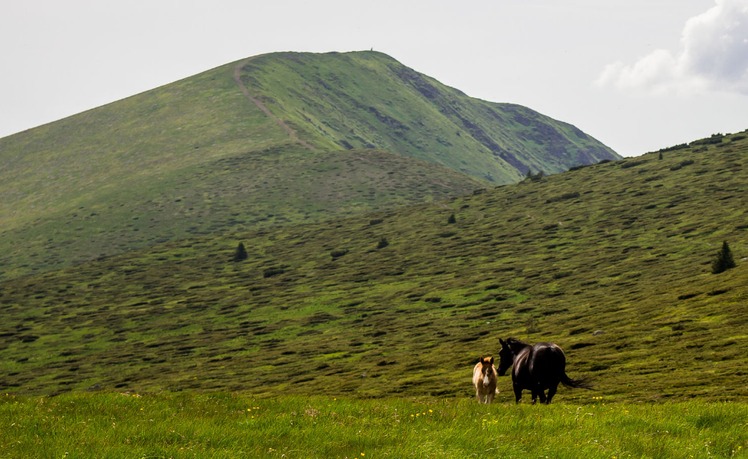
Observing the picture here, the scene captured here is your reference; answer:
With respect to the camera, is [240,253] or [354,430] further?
[240,253]

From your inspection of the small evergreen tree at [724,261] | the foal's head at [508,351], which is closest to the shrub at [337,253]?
the small evergreen tree at [724,261]

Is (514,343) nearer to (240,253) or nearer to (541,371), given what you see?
(541,371)

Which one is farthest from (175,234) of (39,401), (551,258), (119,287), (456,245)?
(39,401)

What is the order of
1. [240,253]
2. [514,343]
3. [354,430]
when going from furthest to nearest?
[240,253]
[514,343]
[354,430]

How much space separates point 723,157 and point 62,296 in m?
133

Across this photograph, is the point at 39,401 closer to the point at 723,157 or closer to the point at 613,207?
the point at 613,207

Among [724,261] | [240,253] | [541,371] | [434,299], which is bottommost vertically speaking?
[434,299]

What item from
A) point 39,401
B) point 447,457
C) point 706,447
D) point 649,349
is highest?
point 39,401

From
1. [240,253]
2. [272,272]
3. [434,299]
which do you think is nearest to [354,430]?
[434,299]

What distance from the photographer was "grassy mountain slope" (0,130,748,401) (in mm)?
53000

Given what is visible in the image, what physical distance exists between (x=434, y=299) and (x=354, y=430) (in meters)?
90.1

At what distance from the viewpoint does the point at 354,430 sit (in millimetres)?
13422

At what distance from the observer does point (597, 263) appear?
341ft

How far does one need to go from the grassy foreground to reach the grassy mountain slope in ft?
49.9
